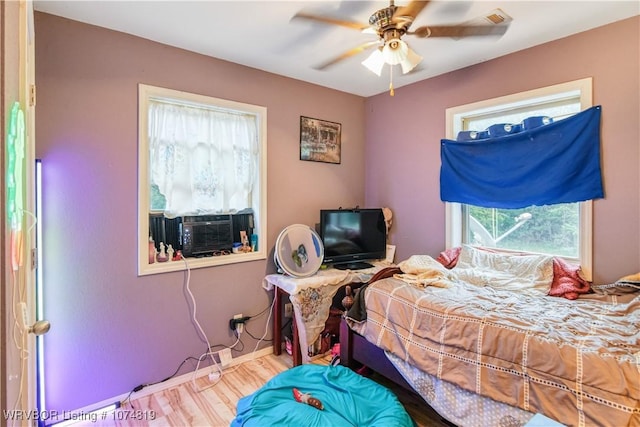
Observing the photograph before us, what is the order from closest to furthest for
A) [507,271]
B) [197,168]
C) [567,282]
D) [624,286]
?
1. [624,286]
2. [567,282]
3. [507,271]
4. [197,168]

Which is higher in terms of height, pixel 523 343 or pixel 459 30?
pixel 459 30

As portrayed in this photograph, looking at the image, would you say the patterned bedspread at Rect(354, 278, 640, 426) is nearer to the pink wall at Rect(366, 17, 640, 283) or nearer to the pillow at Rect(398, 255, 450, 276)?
the pillow at Rect(398, 255, 450, 276)

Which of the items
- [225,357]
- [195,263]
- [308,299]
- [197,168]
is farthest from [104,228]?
[308,299]

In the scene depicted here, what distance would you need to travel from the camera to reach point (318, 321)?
2.65 meters

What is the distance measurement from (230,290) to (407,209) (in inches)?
77.8

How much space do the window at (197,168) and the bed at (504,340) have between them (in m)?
1.36

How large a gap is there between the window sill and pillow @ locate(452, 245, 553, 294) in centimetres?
180

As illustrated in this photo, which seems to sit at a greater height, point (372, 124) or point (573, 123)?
point (372, 124)

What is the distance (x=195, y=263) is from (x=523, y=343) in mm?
2278

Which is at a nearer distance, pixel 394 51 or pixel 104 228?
pixel 394 51

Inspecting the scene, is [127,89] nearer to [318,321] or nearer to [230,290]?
[230,290]

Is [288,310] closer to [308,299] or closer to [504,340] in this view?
[308,299]

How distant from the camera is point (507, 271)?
250 centimetres

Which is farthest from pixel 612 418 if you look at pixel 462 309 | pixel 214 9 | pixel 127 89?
pixel 127 89
